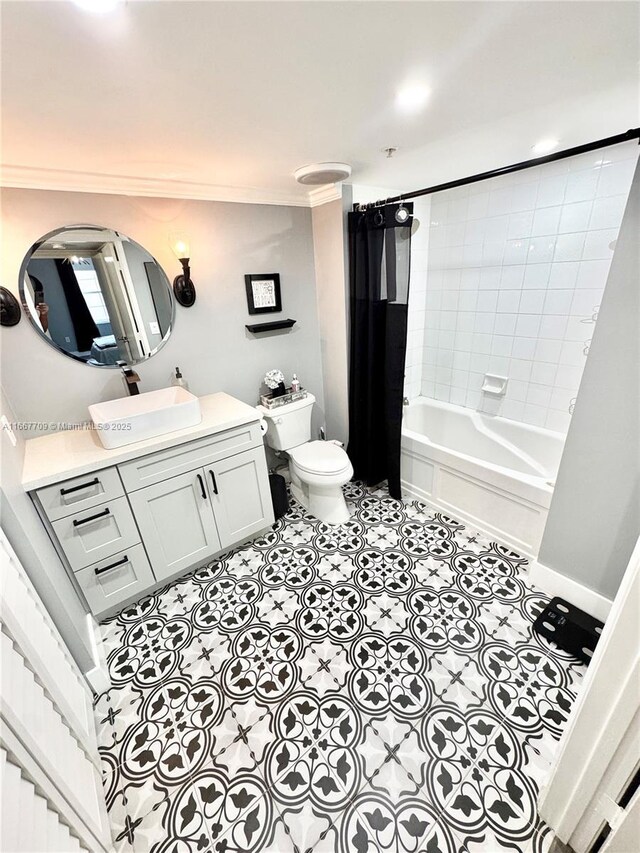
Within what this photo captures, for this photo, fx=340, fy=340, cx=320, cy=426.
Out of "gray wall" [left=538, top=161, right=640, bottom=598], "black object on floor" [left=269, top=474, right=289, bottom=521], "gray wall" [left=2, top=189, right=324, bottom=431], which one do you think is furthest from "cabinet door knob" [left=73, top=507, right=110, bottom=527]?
"gray wall" [left=538, top=161, right=640, bottom=598]

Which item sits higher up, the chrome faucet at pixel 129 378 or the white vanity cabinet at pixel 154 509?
the chrome faucet at pixel 129 378

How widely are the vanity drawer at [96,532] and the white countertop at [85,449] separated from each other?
0.20 meters

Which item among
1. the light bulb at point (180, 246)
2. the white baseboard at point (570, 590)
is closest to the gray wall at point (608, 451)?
the white baseboard at point (570, 590)

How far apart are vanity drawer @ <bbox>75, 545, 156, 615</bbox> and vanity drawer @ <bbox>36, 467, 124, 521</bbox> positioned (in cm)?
32

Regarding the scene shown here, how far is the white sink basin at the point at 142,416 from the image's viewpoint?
5.21 feet

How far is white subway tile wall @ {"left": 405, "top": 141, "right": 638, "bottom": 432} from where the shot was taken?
197cm

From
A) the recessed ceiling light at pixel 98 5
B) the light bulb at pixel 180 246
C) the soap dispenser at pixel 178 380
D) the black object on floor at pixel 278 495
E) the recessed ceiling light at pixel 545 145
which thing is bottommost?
the black object on floor at pixel 278 495

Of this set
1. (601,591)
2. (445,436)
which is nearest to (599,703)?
(601,591)

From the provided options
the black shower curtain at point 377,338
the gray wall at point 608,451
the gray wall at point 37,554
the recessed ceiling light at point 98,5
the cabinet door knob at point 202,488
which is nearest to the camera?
the recessed ceiling light at point 98,5

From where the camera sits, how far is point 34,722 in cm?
78

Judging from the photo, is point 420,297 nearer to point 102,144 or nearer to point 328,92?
point 328,92

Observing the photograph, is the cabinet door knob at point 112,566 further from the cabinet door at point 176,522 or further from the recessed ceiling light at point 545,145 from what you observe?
the recessed ceiling light at point 545,145

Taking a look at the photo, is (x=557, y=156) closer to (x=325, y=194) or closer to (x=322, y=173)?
(x=322, y=173)

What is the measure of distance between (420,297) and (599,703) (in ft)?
8.93
